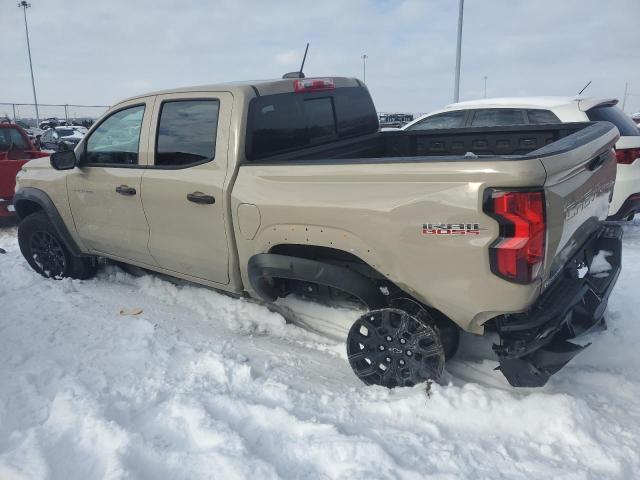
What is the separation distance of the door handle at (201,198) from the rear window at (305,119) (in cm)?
38

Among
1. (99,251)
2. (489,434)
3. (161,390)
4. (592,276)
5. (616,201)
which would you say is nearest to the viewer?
(489,434)

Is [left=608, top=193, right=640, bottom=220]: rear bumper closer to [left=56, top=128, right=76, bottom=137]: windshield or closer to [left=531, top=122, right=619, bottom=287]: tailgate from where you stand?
[left=531, top=122, right=619, bottom=287]: tailgate

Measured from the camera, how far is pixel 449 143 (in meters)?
4.55

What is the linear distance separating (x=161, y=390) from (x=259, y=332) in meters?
1.02

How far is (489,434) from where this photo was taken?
8.51 ft

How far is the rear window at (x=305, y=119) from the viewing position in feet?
11.3

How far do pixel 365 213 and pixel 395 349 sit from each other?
0.83 m

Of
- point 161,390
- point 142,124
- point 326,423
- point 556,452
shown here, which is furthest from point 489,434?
point 142,124

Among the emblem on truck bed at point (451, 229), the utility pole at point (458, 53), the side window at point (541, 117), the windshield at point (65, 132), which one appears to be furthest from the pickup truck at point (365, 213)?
the windshield at point (65, 132)

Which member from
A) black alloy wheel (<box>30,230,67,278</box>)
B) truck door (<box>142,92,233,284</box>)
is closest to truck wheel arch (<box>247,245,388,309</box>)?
truck door (<box>142,92,233,284</box>)

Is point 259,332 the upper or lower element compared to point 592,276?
lower

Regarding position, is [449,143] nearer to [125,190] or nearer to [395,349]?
[395,349]

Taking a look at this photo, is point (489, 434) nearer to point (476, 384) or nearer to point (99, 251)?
point (476, 384)

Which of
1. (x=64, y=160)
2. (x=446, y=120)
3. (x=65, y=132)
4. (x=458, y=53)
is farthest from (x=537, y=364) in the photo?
(x=65, y=132)
